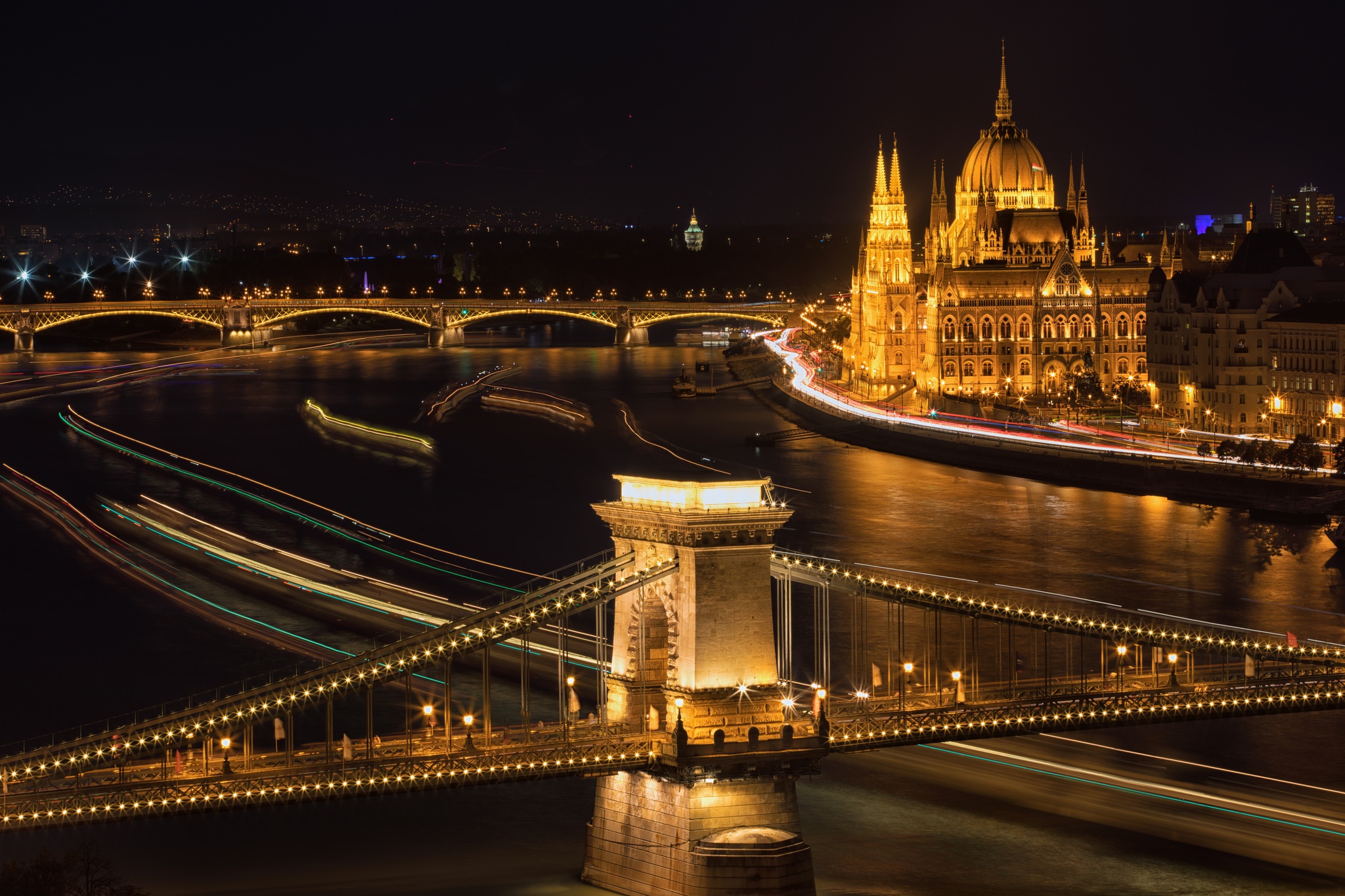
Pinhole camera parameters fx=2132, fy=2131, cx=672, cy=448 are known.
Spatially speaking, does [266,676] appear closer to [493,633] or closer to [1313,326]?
[493,633]

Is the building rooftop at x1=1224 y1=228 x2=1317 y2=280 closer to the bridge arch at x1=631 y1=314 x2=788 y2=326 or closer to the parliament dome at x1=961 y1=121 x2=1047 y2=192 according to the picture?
the parliament dome at x1=961 y1=121 x2=1047 y2=192

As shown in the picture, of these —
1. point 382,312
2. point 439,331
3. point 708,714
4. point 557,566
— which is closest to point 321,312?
point 382,312

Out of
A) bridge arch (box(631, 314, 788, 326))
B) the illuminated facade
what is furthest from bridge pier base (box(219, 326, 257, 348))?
the illuminated facade

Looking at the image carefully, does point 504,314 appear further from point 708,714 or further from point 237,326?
point 708,714

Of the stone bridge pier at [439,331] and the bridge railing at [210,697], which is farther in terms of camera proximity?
the stone bridge pier at [439,331]

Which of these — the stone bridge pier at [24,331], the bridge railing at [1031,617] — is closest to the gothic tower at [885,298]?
the stone bridge pier at [24,331]

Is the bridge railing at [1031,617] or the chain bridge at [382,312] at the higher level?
the chain bridge at [382,312]

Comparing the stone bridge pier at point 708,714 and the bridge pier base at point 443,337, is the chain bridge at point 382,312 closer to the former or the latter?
the bridge pier base at point 443,337
